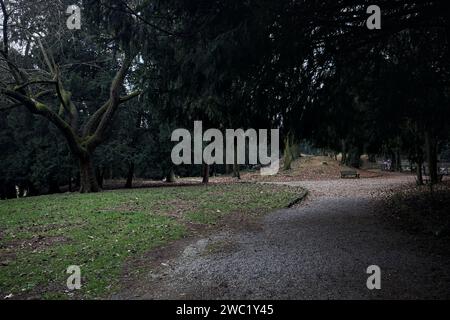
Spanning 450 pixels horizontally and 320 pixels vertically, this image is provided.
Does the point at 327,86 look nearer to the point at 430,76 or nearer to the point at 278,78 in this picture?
the point at 278,78

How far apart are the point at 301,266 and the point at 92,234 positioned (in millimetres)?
5045

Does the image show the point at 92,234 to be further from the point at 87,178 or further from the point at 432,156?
the point at 432,156

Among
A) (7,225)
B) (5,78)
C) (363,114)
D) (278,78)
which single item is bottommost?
(7,225)

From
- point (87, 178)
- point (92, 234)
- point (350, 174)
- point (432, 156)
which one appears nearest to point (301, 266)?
point (92, 234)

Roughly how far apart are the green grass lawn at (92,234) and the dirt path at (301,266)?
90 cm

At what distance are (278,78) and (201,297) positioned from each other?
13.7ft

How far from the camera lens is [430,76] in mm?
6719

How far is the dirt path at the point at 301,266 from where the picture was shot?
4.89 metres

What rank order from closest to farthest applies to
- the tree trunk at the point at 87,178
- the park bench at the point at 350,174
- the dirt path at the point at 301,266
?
the dirt path at the point at 301,266 → the tree trunk at the point at 87,178 → the park bench at the point at 350,174

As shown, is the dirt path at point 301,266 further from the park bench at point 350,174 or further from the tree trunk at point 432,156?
the park bench at point 350,174

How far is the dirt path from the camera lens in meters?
4.89

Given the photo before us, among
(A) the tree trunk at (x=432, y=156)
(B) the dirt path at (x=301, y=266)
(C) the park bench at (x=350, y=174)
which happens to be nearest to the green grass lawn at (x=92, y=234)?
(B) the dirt path at (x=301, y=266)
